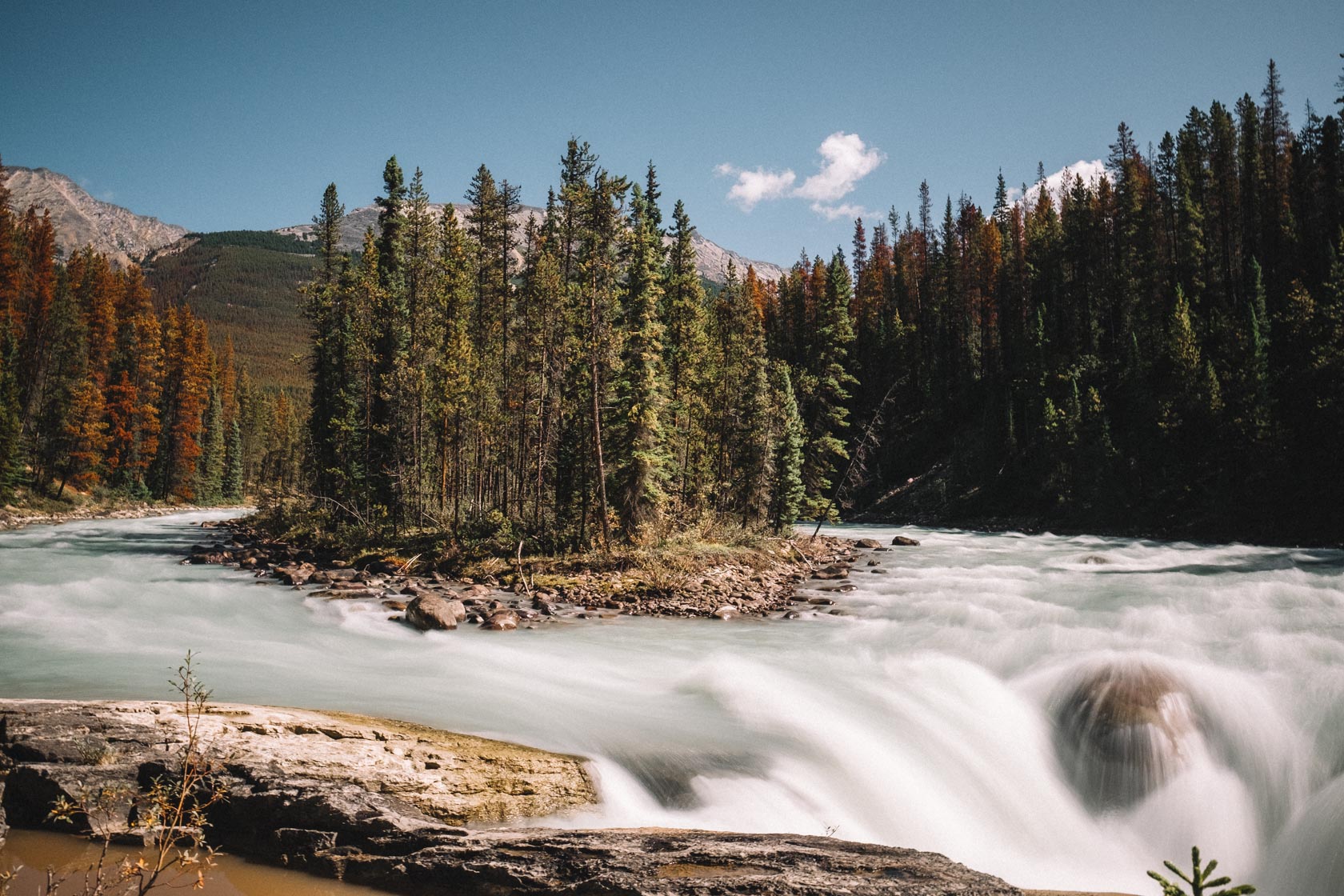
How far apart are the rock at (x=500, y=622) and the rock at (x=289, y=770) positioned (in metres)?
9.12

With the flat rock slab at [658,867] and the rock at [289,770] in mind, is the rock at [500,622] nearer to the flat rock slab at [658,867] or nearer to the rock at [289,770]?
the rock at [289,770]

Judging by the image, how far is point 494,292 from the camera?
30875 millimetres

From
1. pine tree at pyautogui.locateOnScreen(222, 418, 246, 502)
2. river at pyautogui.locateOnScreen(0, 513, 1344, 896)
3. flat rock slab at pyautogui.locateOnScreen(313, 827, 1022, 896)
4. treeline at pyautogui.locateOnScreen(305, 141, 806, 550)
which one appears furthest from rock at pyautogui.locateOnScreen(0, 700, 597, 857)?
pine tree at pyautogui.locateOnScreen(222, 418, 246, 502)

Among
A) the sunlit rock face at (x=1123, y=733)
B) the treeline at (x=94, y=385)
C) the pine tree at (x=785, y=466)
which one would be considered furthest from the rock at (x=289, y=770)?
the treeline at (x=94, y=385)

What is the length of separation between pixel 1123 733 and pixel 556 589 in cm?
1561

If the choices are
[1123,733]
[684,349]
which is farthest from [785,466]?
[1123,733]

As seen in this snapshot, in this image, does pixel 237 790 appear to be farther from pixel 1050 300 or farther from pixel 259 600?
pixel 1050 300

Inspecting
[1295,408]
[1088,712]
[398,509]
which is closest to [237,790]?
[1088,712]

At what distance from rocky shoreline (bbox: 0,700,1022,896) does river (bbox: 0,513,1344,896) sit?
1.09 metres

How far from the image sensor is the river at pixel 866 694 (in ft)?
22.7

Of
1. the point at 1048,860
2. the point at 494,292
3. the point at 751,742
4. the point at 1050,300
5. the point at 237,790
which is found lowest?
the point at 1048,860

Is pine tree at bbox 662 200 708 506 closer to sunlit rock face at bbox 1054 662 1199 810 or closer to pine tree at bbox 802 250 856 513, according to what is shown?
pine tree at bbox 802 250 856 513

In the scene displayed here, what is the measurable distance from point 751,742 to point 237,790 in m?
5.53

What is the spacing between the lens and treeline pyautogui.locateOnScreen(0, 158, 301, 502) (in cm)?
4584
